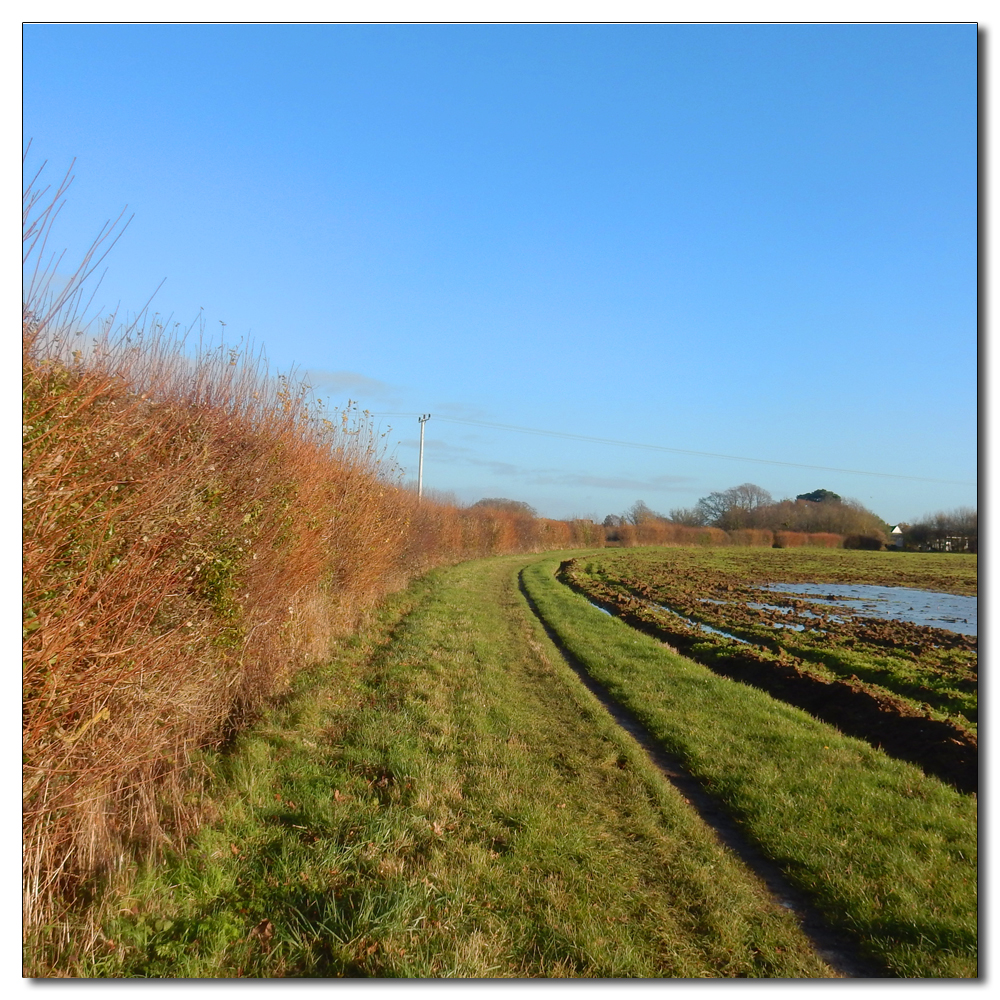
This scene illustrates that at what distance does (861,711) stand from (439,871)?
6.67 meters

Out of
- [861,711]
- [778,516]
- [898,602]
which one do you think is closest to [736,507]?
[778,516]

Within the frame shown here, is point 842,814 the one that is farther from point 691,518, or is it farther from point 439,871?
point 691,518

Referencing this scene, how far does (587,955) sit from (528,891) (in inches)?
26.3

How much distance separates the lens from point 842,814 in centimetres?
521

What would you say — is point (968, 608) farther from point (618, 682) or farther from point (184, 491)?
point (184, 491)

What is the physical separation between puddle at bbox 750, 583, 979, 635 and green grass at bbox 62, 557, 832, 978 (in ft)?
50.1

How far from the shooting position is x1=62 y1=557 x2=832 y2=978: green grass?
3330 mm

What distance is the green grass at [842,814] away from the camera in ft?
12.1

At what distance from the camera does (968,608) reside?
2188 cm

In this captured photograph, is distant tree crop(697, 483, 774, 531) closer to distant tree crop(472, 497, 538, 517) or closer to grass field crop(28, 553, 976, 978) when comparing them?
distant tree crop(472, 497, 538, 517)

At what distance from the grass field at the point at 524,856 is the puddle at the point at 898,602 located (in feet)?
44.0

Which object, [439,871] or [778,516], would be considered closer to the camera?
[439,871]

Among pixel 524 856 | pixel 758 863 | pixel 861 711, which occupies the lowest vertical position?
pixel 861 711

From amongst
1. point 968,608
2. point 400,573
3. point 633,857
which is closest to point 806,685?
point 633,857
